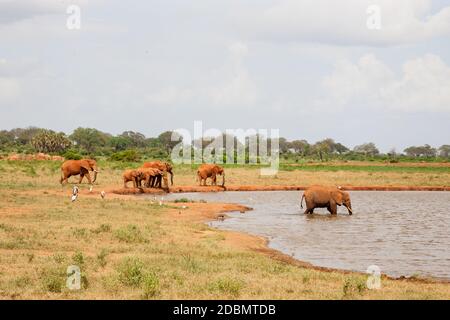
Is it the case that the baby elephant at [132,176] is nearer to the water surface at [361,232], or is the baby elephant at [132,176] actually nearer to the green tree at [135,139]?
the water surface at [361,232]

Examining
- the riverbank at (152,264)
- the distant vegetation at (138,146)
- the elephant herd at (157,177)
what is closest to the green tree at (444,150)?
the distant vegetation at (138,146)

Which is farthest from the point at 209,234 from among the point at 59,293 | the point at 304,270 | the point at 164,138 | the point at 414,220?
the point at 164,138

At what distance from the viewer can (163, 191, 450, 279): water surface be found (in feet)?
56.8

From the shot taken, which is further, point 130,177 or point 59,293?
point 130,177

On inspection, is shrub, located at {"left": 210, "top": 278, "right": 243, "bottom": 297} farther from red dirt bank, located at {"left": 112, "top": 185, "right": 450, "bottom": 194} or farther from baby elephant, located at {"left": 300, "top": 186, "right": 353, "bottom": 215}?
red dirt bank, located at {"left": 112, "top": 185, "right": 450, "bottom": 194}

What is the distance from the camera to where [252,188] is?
1773 inches

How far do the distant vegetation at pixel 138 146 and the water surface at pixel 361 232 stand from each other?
45.7m

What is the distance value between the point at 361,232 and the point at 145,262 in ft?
35.7

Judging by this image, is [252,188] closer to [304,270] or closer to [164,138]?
[304,270]

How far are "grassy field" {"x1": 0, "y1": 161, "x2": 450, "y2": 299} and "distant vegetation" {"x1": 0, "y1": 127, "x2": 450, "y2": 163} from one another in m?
53.5

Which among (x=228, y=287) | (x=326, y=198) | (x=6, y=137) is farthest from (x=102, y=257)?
(x=6, y=137)
